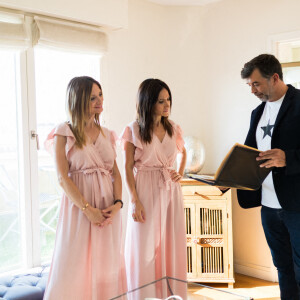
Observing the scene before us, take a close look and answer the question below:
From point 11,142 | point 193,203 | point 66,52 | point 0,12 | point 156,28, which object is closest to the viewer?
point 0,12


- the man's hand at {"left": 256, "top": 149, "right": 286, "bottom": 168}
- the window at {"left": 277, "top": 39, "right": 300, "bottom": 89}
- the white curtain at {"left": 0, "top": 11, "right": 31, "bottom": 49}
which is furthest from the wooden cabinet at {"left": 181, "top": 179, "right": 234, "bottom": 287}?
the white curtain at {"left": 0, "top": 11, "right": 31, "bottom": 49}

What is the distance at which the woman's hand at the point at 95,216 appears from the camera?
2.27 metres

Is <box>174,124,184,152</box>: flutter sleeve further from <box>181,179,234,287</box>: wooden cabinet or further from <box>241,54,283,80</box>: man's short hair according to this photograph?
<box>181,179,234,287</box>: wooden cabinet

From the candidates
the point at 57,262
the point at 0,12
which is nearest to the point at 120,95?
the point at 0,12

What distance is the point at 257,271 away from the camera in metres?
3.90

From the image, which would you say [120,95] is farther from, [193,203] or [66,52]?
[193,203]

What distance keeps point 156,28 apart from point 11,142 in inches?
69.5

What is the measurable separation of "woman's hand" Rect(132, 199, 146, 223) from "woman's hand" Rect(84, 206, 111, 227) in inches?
11.2

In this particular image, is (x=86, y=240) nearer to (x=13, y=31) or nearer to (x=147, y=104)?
(x=147, y=104)

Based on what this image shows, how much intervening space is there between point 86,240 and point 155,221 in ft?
1.60

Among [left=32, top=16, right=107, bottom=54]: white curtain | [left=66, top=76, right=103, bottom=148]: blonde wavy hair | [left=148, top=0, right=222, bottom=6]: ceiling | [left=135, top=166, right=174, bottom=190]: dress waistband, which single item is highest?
[left=148, top=0, right=222, bottom=6]: ceiling

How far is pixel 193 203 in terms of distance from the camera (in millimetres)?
3729

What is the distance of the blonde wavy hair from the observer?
2.31m

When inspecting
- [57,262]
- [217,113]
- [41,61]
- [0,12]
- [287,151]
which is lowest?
[57,262]
